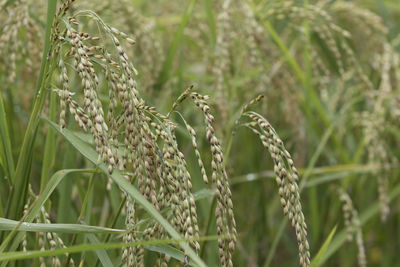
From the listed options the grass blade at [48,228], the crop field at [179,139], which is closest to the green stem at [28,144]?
the crop field at [179,139]

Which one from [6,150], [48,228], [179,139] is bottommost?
[179,139]

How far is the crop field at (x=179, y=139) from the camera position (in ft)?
4.10

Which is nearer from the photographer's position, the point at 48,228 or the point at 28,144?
the point at 48,228

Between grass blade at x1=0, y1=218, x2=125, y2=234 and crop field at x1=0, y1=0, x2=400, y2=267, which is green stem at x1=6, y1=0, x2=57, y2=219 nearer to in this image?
crop field at x1=0, y1=0, x2=400, y2=267

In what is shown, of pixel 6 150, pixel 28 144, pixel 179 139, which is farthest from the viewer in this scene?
pixel 179 139

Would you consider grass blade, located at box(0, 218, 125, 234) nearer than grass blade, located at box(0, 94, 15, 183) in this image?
Yes

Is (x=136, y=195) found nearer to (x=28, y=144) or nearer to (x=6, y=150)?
(x=28, y=144)

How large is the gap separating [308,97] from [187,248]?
1.95 meters

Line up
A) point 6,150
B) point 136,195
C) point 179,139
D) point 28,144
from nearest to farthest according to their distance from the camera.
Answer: point 136,195 < point 28,144 < point 6,150 < point 179,139

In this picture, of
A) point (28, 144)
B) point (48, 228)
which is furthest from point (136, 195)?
point (28, 144)

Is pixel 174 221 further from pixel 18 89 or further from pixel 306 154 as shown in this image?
pixel 306 154

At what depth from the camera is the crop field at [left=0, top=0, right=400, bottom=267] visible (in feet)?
4.10

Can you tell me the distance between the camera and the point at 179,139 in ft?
8.92

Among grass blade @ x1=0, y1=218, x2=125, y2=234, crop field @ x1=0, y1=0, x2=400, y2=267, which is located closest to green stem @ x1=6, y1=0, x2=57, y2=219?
crop field @ x1=0, y1=0, x2=400, y2=267
